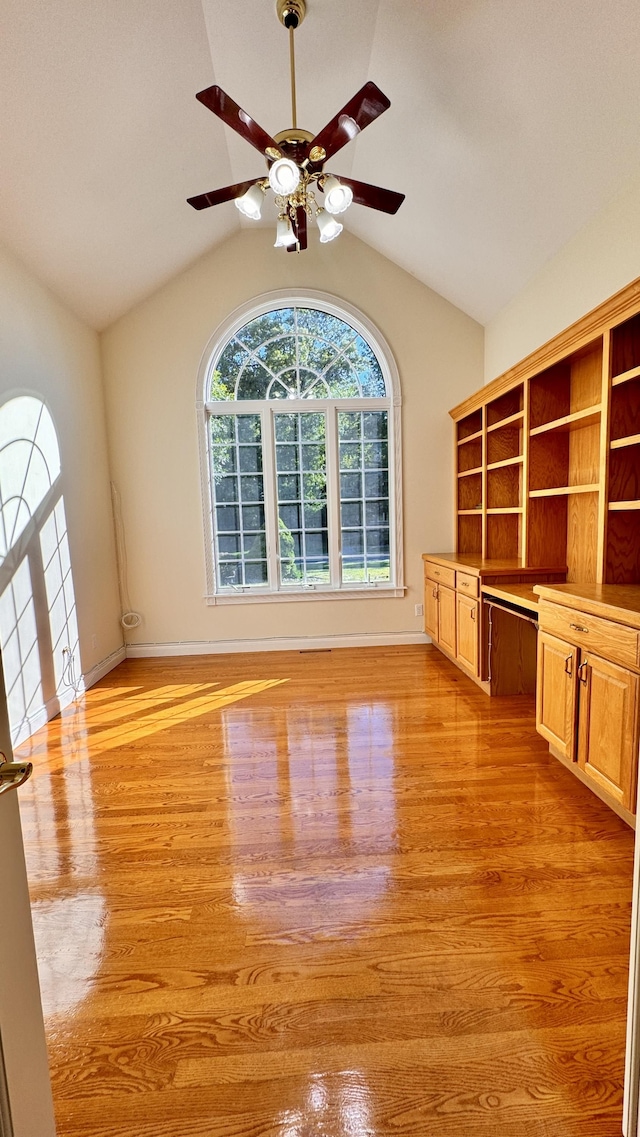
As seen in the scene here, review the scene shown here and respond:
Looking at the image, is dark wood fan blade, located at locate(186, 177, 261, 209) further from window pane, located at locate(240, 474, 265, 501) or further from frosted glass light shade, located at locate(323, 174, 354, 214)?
window pane, located at locate(240, 474, 265, 501)

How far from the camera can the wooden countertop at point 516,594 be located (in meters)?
2.79

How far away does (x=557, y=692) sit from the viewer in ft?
7.89

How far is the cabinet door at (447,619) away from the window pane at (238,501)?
5.56 feet

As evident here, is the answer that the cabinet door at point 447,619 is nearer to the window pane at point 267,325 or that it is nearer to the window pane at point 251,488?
the window pane at point 251,488

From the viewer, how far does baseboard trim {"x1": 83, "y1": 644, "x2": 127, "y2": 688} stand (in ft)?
13.3

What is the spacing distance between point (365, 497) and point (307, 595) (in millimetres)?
1104

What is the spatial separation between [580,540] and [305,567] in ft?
8.06

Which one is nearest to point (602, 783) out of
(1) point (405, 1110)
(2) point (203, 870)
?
(1) point (405, 1110)

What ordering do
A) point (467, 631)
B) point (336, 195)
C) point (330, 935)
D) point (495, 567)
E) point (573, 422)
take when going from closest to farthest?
point (330, 935)
point (336, 195)
point (573, 422)
point (495, 567)
point (467, 631)

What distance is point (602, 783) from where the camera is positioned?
6.71 feet

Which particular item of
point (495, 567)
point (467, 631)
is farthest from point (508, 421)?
point (467, 631)

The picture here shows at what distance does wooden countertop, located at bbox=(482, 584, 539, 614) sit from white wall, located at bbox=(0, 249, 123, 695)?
3.07 m

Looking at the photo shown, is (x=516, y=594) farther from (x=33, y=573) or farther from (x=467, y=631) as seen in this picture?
(x=33, y=573)

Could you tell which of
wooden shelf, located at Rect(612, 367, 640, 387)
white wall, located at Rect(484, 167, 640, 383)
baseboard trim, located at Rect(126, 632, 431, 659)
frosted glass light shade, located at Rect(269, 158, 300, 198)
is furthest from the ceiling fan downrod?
baseboard trim, located at Rect(126, 632, 431, 659)
